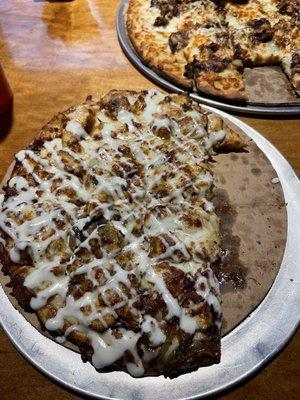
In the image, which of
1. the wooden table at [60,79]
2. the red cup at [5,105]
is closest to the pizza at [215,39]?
the wooden table at [60,79]

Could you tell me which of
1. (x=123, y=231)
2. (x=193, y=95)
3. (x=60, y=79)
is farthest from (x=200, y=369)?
(x=60, y=79)

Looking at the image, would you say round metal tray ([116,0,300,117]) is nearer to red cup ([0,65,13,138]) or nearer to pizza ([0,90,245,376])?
pizza ([0,90,245,376])

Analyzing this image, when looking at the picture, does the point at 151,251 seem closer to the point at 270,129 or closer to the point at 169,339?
the point at 169,339

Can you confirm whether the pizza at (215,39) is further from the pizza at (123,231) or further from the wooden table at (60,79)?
the pizza at (123,231)

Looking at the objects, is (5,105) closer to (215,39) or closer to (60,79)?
(60,79)

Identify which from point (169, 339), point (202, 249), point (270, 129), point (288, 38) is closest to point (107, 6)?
point (288, 38)

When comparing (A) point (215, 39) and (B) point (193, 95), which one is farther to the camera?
(A) point (215, 39)
